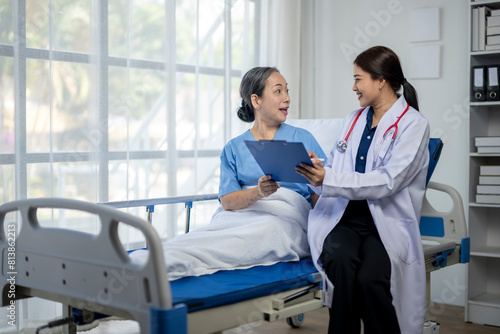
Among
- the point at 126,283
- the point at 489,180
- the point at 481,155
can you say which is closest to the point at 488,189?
the point at 489,180

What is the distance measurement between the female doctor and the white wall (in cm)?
130

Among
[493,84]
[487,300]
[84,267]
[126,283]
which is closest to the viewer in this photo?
[126,283]

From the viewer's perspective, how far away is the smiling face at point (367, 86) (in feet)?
7.43

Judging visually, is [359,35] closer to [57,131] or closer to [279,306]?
[57,131]

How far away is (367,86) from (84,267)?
123 centimetres

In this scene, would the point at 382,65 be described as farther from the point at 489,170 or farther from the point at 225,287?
the point at 489,170

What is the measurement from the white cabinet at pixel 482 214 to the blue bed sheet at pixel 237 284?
1477 mm

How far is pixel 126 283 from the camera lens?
1.55m

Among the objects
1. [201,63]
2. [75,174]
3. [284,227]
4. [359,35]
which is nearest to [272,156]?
[284,227]

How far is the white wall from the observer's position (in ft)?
11.4

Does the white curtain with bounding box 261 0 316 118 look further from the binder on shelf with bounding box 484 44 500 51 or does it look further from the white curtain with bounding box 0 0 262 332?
the binder on shelf with bounding box 484 44 500 51

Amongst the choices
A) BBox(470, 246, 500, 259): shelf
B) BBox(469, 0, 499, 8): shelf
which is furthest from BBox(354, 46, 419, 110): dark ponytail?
BBox(470, 246, 500, 259): shelf

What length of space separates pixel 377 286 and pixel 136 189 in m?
1.40

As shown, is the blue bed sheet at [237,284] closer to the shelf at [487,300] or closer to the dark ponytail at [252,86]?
the dark ponytail at [252,86]
